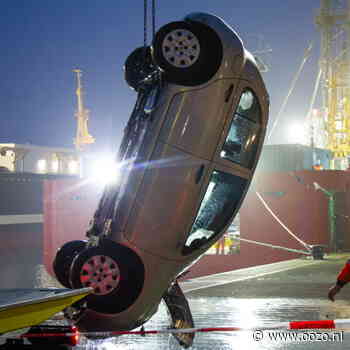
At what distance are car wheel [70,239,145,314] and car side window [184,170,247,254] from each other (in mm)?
753

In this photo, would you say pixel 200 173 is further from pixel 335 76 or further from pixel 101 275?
pixel 335 76

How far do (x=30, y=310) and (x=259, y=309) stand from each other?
4606mm

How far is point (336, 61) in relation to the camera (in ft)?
122

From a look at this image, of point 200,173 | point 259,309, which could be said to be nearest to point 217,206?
point 200,173

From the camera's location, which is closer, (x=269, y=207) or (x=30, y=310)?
(x=30, y=310)

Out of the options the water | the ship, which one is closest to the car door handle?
the water

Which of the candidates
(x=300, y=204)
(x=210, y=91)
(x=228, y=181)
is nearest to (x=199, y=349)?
(x=228, y=181)

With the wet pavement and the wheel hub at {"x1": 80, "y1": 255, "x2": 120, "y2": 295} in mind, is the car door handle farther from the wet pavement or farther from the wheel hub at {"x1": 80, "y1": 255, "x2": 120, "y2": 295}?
the wet pavement

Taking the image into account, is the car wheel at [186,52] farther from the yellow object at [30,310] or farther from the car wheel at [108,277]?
the yellow object at [30,310]

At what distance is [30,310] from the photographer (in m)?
3.41

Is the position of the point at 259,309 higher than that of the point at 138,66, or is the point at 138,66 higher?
the point at 138,66

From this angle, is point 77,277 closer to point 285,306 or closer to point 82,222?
point 285,306

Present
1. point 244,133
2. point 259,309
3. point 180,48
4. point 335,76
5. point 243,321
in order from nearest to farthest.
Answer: point 180,48
point 244,133
point 243,321
point 259,309
point 335,76

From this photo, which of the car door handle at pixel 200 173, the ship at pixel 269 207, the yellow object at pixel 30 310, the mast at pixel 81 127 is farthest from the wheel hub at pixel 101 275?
the mast at pixel 81 127
